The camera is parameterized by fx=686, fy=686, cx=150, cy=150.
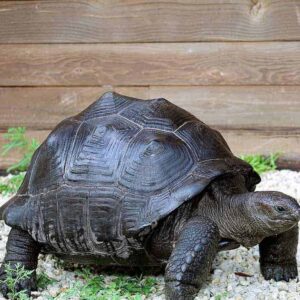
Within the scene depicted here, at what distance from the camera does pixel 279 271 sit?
3291 mm

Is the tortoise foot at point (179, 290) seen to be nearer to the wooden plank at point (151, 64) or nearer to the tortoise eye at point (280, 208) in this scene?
the tortoise eye at point (280, 208)

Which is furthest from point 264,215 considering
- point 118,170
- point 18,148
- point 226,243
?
point 18,148

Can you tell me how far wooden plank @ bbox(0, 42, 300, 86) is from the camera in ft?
17.1

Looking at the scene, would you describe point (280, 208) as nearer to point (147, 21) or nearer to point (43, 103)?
point (147, 21)

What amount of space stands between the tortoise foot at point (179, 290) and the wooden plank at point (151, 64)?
2.69 metres

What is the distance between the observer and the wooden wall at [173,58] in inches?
204

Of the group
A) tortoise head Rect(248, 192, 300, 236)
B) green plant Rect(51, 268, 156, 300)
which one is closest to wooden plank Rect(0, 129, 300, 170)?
green plant Rect(51, 268, 156, 300)

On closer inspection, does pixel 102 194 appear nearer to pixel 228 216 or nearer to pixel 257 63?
pixel 228 216

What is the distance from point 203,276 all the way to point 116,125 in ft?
2.70

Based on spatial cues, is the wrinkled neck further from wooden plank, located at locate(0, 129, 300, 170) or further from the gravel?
wooden plank, located at locate(0, 129, 300, 170)

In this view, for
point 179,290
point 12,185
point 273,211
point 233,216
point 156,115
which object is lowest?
point 12,185

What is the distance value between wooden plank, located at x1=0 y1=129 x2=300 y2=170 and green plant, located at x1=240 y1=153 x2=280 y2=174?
0.16 ft

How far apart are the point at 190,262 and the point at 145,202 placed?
33cm

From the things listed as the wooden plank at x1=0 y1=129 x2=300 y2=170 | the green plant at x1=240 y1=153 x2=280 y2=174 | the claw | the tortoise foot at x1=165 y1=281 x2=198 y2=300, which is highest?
the tortoise foot at x1=165 y1=281 x2=198 y2=300
